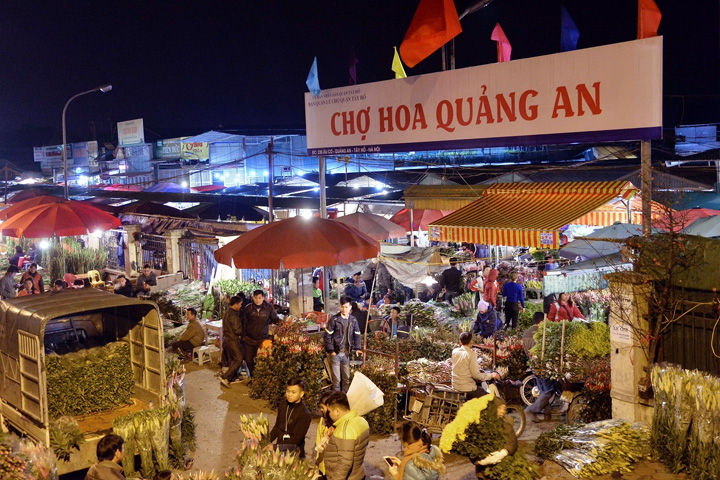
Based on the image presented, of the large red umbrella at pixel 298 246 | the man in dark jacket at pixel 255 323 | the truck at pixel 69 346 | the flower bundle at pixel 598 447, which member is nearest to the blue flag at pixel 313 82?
the large red umbrella at pixel 298 246

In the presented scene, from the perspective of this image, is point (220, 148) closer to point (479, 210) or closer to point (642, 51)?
point (479, 210)

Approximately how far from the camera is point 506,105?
10.5 m

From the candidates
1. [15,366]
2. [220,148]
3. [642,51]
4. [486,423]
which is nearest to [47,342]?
[15,366]

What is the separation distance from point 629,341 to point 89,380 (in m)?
6.44

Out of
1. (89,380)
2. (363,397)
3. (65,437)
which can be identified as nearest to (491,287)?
(363,397)

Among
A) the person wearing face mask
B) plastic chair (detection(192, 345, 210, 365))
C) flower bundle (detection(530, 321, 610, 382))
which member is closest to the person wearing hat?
flower bundle (detection(530, 321, 610, 382))

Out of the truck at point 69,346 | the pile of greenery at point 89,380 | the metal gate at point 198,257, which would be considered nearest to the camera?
the truck at point 69,346

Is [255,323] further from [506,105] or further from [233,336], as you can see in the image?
[506,105]

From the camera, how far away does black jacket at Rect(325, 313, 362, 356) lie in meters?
9.60

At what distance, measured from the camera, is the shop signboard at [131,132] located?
52500mm

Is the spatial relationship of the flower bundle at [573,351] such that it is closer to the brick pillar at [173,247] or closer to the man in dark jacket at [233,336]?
the man in dark jacket at [233,336]

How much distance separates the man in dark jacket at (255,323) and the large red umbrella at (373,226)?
483 centimetres

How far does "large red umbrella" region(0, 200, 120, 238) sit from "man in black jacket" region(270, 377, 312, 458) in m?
10.5

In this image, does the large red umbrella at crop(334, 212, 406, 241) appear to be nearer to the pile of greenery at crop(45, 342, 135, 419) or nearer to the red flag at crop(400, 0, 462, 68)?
the red flag at crop(400, 0, 462, 68)
